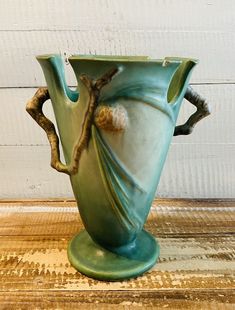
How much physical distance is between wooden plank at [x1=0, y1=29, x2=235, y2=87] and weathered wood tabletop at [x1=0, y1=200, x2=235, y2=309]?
A: 0.29 metres

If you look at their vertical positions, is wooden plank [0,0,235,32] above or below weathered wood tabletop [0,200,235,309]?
above

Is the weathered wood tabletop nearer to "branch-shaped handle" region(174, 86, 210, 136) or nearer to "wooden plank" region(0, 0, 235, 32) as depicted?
"branch-shaped handle" region(174, 86, 210, 136)

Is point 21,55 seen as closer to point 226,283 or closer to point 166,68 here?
point 166,68

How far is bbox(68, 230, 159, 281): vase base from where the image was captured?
0.59 metres

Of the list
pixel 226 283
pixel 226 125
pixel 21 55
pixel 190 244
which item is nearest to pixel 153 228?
pixel 190 244

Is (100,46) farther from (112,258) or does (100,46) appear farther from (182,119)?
(112,258)

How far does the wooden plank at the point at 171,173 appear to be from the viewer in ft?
3.09

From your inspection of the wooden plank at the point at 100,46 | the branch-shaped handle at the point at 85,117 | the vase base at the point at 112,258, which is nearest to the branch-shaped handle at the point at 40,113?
the branch-shaped handle at the point at 85,117

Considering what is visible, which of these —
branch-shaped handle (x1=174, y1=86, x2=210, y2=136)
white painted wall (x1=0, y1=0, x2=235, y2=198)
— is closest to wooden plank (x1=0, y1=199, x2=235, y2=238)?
white painted wall (x1=0, y1=0, x2=235, y2=198)

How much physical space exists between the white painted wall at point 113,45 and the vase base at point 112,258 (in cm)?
33

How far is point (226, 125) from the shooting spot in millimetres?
932

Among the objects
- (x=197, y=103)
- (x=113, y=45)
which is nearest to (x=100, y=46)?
(x=113, y=45)

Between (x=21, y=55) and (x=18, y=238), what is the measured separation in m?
0.39

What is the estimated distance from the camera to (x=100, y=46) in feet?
2.87
